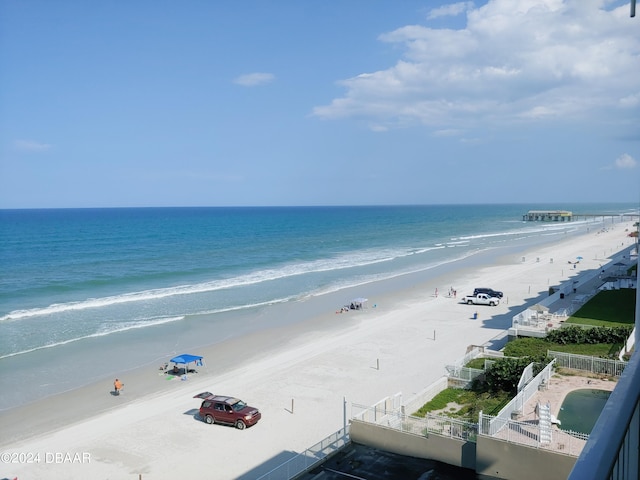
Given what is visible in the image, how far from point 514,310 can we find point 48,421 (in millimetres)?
29935

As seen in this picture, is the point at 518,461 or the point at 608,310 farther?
the point at 608,310

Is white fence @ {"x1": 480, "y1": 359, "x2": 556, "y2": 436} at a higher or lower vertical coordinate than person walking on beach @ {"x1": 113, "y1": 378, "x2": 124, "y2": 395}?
higher

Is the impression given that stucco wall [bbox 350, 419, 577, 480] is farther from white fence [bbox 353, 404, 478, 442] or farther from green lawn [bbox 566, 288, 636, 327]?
green lawn [bbox 566, 288, 636, 327]

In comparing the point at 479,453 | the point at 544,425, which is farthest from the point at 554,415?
the point at 479,453

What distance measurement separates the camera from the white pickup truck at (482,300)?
138 ft

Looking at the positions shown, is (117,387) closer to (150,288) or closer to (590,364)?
(590,364)

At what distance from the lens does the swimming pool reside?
1548 centimetres

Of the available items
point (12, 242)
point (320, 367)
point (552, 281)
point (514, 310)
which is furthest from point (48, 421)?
point (12, 242)

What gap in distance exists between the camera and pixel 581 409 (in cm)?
1673

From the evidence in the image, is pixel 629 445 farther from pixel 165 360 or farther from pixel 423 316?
pixel 423 316

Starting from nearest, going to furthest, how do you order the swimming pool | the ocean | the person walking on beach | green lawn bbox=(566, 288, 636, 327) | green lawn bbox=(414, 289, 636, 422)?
the swimming pool → green lawn bbox=(414, 289, 636, 422) → the person walking on beach → green lawn bbox=(566, 288, 636, 327) → the ocean

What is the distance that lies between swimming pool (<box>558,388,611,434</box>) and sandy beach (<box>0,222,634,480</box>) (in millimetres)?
7166

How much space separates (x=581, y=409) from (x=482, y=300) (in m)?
25.8

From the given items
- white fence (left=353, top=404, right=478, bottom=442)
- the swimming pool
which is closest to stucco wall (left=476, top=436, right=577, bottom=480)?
white fence (left=353, top=404, right=478, bottom=442)
